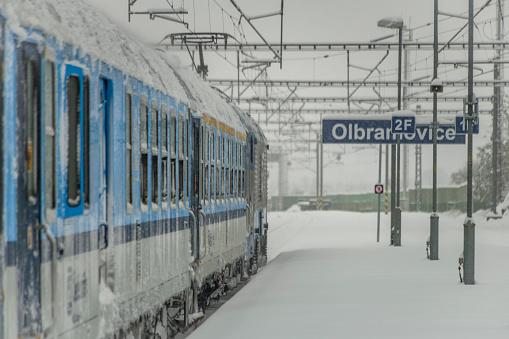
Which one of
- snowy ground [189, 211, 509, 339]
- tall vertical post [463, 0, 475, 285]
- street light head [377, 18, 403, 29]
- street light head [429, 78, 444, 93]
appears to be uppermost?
street light head [377, 18, 403, 29]

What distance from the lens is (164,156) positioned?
8414 mm

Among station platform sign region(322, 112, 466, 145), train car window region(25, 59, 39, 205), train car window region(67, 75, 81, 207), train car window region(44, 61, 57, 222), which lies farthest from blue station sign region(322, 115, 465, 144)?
train car window region(25, 59, 39, 205)

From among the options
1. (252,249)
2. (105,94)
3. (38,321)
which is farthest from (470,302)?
(38,321)

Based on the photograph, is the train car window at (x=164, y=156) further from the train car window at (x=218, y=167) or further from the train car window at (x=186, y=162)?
the train car window at (x=218, y=167)

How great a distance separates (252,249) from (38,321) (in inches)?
490

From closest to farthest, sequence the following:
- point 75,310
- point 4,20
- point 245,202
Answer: point 4,20 → point 75,310 → point 245,202

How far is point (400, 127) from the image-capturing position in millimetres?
20938

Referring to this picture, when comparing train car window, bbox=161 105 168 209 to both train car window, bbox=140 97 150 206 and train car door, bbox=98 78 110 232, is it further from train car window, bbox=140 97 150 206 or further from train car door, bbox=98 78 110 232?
train car door, bbox=98 78 110 232

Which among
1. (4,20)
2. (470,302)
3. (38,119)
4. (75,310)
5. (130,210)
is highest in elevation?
(4,20)

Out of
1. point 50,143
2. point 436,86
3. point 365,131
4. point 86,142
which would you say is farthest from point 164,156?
point 365,131

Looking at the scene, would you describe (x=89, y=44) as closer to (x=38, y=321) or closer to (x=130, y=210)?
(x=130, y=210)

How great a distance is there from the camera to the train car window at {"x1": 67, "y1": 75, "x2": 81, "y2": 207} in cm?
532

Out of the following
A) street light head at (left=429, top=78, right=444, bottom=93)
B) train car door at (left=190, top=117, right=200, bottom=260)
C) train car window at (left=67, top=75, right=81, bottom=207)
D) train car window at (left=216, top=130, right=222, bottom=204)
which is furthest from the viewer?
street light head at (left=429, top=78, right=444, bottom=93)

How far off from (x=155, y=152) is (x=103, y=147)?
1760 mm
